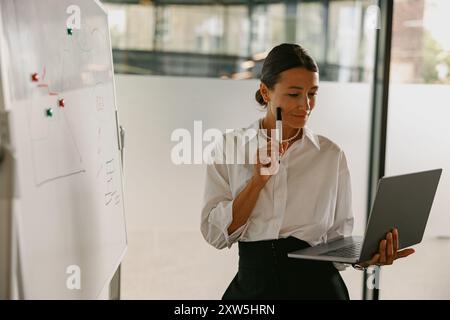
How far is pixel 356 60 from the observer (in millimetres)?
2900

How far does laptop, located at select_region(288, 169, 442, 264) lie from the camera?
5.22ft

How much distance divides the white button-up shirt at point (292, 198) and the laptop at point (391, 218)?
0.24 ft

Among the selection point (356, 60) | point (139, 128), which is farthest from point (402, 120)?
point (139, 128)

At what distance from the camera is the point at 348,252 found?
5.47 feet

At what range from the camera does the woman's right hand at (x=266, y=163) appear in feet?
5.52

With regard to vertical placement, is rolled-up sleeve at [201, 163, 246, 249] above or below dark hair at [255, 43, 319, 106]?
below

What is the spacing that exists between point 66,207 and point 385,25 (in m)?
→ 1.91

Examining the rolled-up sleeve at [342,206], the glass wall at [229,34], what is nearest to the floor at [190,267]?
the glass wall at [229,34]

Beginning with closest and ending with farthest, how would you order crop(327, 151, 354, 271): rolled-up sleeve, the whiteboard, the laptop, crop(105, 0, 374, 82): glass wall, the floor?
the whiteboard, the laptop, crop(327, 151, 354, 271): rolled-up sleeve, crop(105, 0, 374, 82): glass wall, the floor

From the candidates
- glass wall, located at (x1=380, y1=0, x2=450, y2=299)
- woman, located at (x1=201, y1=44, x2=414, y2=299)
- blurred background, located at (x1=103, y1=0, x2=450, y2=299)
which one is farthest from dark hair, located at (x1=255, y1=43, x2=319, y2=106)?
glass wall, located at (x1=380, y1=0, x2=450, y2=299)

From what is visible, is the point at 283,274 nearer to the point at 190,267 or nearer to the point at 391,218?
the point at 391,218

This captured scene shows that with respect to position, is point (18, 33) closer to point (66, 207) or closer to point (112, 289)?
point (66, 207)

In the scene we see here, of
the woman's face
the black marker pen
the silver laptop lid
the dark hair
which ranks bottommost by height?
the silver laptop lid

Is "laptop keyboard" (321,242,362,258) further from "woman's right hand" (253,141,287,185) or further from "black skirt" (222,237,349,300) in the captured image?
"woman's right hand" (253,141,287,185)
